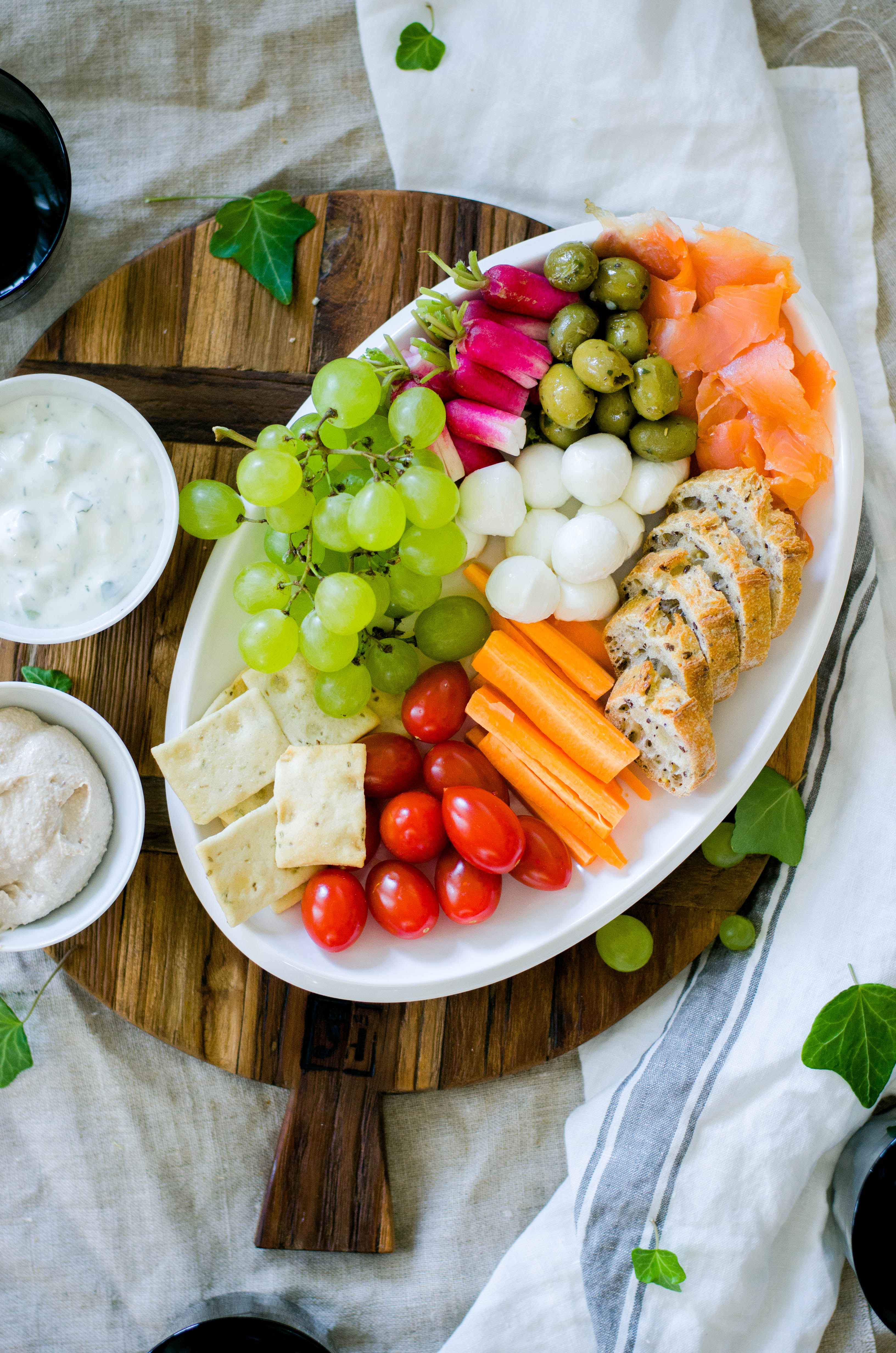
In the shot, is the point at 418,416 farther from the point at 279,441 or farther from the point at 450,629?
the point at 450,629

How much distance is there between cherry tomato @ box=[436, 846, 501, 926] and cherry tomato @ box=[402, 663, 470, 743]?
7.4 inches

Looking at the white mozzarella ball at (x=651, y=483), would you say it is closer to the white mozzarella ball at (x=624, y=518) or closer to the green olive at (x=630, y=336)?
the white mozzarella ball at (x=624, y=518)

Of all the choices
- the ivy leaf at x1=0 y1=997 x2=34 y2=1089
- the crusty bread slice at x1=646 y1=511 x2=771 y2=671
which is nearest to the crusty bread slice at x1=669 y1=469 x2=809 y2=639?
the crusty bread slice at x1=646 y1=511 x2=771 y2=671

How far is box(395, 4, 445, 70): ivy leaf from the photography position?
1.47m

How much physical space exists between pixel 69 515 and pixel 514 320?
0.68m

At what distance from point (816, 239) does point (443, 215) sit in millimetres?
626

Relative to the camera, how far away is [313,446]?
122 cm

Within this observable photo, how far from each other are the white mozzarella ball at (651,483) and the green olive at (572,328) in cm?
16

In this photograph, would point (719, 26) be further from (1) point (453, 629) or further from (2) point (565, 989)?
(2) point (565, 989)

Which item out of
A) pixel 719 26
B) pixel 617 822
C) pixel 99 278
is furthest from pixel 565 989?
pixel 719 26

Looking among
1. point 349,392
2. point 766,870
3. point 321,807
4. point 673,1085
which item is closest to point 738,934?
point 766,870

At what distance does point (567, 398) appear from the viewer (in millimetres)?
1278

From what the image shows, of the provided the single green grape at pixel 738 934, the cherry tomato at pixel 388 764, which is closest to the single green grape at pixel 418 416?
the cherry tomato at pixel 388 764

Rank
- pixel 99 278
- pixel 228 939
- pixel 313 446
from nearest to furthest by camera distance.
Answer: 1. pixel 313 446
2. pixel 228 939
3. pixel 99 278
